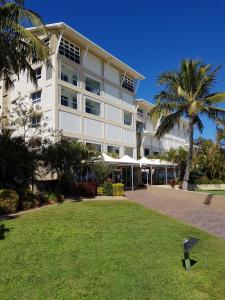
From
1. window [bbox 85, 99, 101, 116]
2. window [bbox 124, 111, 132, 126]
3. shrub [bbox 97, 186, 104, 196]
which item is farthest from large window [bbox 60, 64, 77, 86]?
shrub [bbox 97, 186, 104, 196]

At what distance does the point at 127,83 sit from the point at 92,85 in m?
7.46

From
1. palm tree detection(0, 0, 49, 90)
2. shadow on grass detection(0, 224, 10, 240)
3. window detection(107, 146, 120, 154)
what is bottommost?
shadow on grass detection(0, 224, 10, 240)

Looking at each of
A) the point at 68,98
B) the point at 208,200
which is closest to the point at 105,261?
the point at 208,200

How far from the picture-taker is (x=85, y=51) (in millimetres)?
33531

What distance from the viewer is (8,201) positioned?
49.1 ft

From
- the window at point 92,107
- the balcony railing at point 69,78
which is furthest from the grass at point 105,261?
the window at point 92,107

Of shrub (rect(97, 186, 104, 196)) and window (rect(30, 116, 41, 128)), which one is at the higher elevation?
window (rect(30, 116, 41, 128))

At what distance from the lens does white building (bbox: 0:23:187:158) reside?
30125mm

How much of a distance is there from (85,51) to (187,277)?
2987cm

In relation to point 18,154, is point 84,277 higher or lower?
lower

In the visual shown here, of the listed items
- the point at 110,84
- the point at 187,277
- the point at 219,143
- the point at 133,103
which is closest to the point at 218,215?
the point at 187,277

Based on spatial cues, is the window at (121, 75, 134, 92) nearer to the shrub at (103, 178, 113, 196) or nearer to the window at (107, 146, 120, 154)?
the window at (107, 146, 120, 154)

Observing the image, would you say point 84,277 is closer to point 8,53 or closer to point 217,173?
point 8,53

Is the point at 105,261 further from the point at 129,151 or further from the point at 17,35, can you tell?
the point at 129,151
